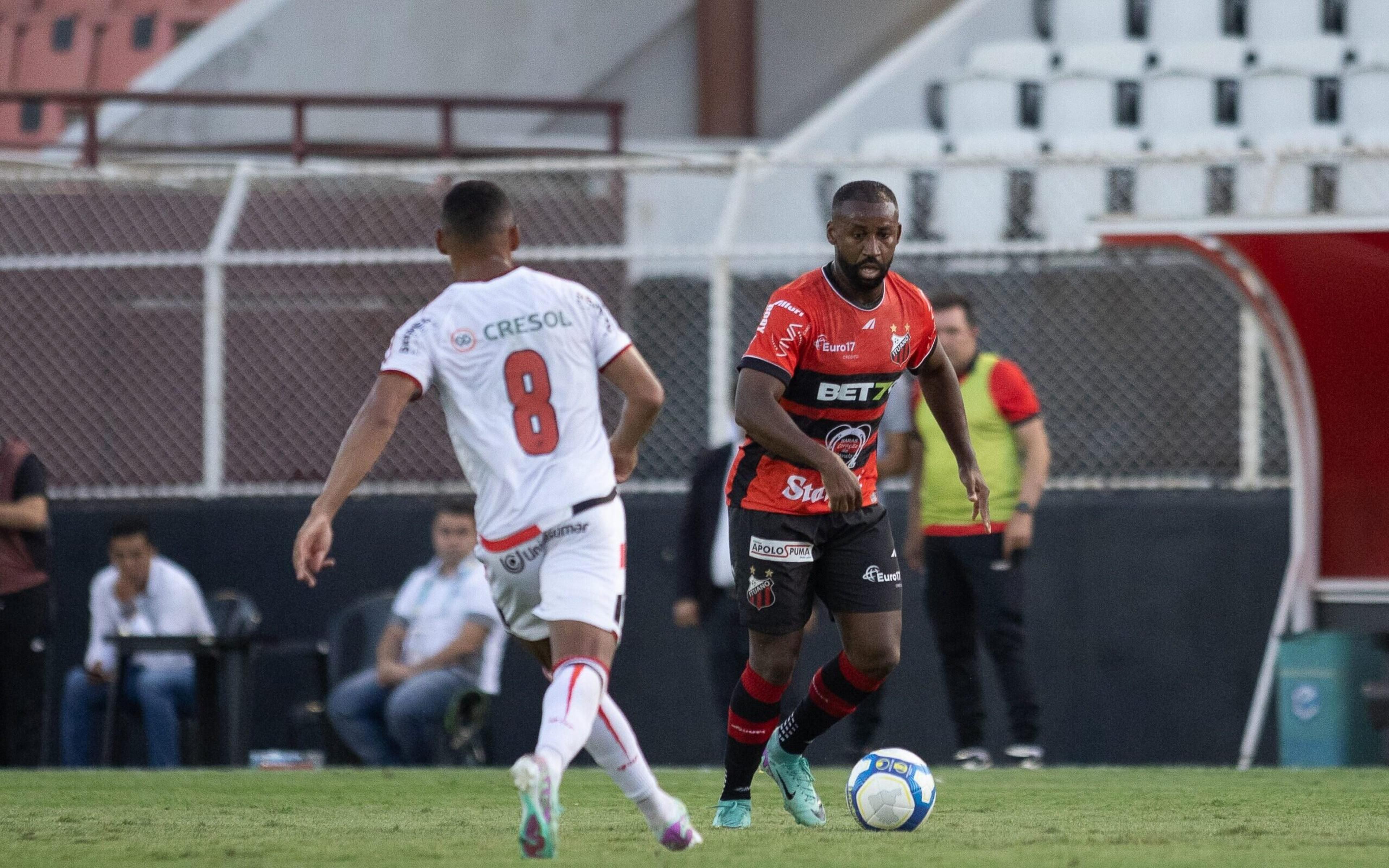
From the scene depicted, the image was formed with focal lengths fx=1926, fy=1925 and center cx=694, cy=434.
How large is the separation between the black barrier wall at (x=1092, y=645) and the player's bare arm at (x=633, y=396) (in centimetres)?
544

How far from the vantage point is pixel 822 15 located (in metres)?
18.5

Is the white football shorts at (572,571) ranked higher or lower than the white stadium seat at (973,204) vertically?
lower

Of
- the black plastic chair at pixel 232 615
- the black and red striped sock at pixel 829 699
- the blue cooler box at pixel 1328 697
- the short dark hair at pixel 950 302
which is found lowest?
the blue cooler box at pixel 1328 697

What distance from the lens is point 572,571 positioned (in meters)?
4.99

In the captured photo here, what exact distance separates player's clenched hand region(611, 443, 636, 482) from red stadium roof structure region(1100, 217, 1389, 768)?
472 centimetres

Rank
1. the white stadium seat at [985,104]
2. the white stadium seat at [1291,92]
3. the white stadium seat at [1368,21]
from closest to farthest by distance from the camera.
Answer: the white stadium seat at [1291,92] < the white stadium seat at [985,104] < the white stadium seat at [1368,21]

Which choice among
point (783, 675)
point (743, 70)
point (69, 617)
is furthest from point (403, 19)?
point (783, 675)

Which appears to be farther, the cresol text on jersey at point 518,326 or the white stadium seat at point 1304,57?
the white stadium seat at point 1304,57

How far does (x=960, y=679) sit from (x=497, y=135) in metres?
9.40

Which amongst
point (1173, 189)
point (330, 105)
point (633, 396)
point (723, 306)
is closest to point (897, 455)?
point (723, 306)

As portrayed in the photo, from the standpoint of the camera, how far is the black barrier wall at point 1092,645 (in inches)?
425

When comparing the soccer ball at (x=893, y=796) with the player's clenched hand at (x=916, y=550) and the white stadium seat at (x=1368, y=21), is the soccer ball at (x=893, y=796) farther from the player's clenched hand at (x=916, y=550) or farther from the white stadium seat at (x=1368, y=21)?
the white stadium seat at (x=1368, y=21)

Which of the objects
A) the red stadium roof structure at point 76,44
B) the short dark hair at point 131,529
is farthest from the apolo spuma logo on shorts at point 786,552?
the red stadium roof structure at point 76,44

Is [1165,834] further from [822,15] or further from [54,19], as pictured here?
[54,19]
